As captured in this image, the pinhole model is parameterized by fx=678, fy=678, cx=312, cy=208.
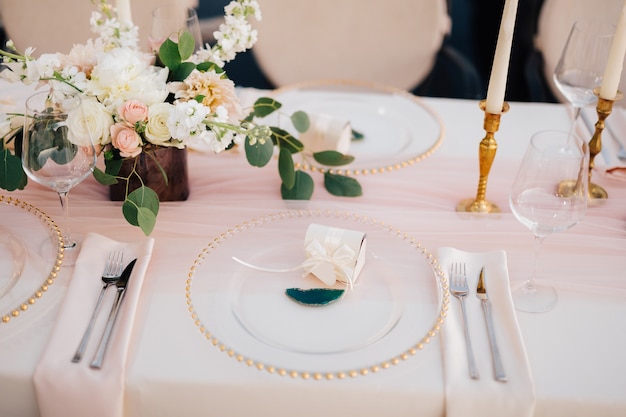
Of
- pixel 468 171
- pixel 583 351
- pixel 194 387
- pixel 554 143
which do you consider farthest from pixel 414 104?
pixel 194 387

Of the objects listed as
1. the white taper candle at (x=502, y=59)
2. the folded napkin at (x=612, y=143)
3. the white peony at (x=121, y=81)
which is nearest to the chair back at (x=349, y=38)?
the folded napkin at (x=612, y=143)

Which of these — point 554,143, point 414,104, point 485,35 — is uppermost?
point 554,143

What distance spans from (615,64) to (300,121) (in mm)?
641

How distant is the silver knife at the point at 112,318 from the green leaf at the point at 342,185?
437mm

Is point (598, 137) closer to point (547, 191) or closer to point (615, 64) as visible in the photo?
point (615, 64)

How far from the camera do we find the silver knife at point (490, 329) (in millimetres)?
967

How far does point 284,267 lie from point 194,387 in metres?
0.28

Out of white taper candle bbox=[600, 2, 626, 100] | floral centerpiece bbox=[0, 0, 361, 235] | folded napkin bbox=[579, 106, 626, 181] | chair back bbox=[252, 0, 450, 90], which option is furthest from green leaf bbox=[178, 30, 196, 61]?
chair back bbox=[252, 0, 450, 90]

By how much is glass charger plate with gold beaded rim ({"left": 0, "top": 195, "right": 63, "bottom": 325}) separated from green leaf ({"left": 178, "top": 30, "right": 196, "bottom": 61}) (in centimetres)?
39

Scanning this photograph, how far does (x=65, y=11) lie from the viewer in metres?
2.38

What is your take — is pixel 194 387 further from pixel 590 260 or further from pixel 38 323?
pixel 590 260

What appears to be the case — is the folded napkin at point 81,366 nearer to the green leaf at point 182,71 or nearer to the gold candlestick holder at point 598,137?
the green leaf at point 182,71

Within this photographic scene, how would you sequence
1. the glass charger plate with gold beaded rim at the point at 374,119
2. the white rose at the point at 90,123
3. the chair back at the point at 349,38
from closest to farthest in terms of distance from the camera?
the white rose at the point at 90,123
the glass charger plate with gold beaded rim at the point at 374,119
the chair back at the point at 349,38

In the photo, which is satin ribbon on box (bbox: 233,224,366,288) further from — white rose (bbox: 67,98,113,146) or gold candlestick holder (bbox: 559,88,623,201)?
gold candlestick holder (bbox: 559,88,623,201)
